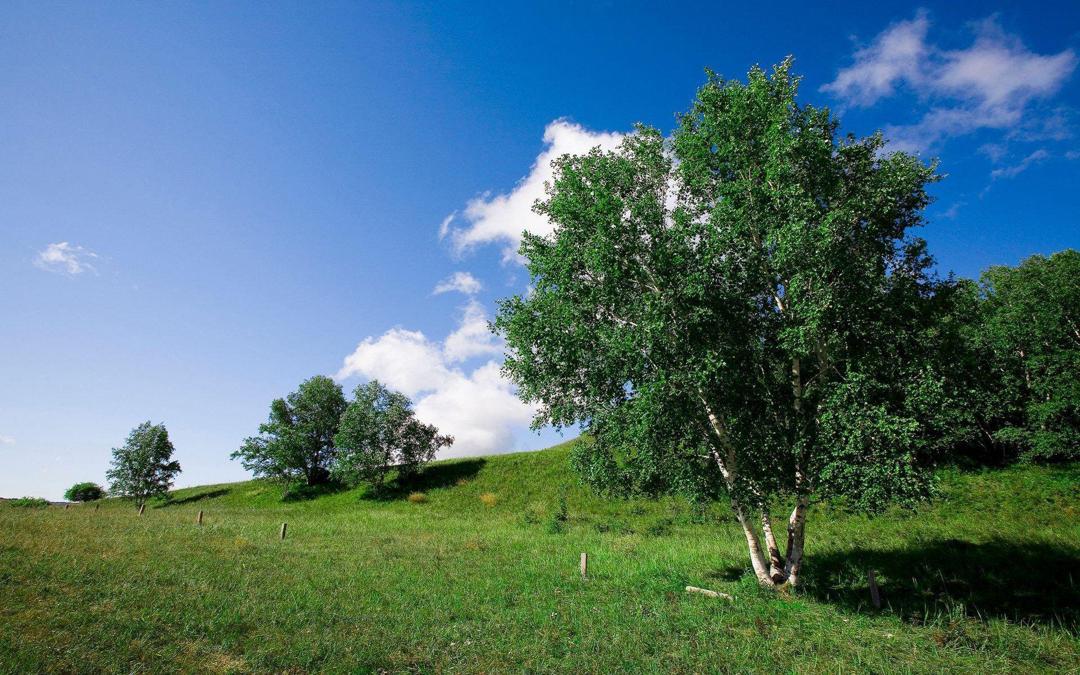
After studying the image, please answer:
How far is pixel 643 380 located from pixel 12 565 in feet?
77.5

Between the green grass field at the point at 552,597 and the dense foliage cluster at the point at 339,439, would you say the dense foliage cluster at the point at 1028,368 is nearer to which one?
the green grass field at the point at 552,597

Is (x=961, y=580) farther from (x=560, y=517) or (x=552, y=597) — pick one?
(x=560, y=517)

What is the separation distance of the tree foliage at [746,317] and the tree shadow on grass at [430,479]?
37000 mm

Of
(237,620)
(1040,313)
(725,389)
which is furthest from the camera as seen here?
(1040,313)

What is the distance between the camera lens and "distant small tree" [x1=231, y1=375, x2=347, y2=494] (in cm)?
6156

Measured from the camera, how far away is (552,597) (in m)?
18.1

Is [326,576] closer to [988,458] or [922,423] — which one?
[922,423]

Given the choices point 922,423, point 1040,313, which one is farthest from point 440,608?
point 1040,313

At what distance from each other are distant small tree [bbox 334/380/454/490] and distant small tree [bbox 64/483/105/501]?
212 ft

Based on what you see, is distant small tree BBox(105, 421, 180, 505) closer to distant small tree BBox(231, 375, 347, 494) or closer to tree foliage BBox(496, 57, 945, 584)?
distant small tree BBox(231, 375, 347, 494)

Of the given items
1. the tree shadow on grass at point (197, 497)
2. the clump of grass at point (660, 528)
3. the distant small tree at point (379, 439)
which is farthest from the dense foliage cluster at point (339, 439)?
the clump of grass at point (660, 528)

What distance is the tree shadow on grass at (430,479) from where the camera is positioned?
175 feet

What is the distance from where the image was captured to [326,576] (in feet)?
65.8

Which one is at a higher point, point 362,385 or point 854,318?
point 362,385
